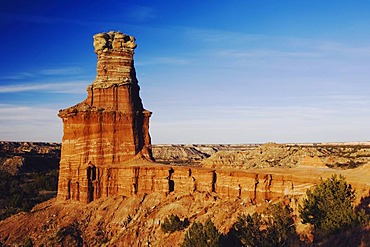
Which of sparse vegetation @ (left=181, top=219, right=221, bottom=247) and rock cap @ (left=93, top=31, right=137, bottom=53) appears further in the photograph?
rock cap @ (left=93, top=31, right=137, bottom=53)

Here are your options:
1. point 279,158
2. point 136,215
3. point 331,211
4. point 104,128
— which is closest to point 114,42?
point 104,128

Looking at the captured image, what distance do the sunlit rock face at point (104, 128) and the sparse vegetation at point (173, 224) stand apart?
12.1 meters

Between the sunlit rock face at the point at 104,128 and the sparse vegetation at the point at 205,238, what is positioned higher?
the sunlit rock face at the point at 104,128

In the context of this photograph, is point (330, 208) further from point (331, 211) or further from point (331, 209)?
point (331, 211)

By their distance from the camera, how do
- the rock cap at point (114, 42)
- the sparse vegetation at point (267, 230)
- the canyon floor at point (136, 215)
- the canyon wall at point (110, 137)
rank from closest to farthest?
the sparse vegetation at point (267, 230) < the canyon floor at point (136, 215) < the canyon wall at point (110, 137) < the rock cap at point (114, 42)

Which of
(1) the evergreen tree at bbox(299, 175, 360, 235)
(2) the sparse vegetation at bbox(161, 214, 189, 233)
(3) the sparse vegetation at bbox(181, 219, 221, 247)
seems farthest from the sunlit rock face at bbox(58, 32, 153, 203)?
(1) the evergreen tree at bbox(299, 175, 360, 235)

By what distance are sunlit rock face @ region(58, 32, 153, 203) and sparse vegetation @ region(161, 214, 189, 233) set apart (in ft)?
39.6

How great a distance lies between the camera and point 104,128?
46.2m

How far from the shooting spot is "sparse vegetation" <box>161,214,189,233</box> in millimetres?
33250

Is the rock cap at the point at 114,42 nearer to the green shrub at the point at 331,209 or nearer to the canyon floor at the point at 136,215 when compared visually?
the canyon floor at the point at 136,215

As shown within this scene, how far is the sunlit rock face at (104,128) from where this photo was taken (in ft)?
149

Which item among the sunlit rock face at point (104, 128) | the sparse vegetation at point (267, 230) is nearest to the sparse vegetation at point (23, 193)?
the sunlit rock face at point (104, 128)

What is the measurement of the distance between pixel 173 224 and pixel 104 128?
1737 cm

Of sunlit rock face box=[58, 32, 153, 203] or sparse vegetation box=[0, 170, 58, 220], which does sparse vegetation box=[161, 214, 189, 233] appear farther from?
sparse vegetation box=[0, 170, 58, 220]
